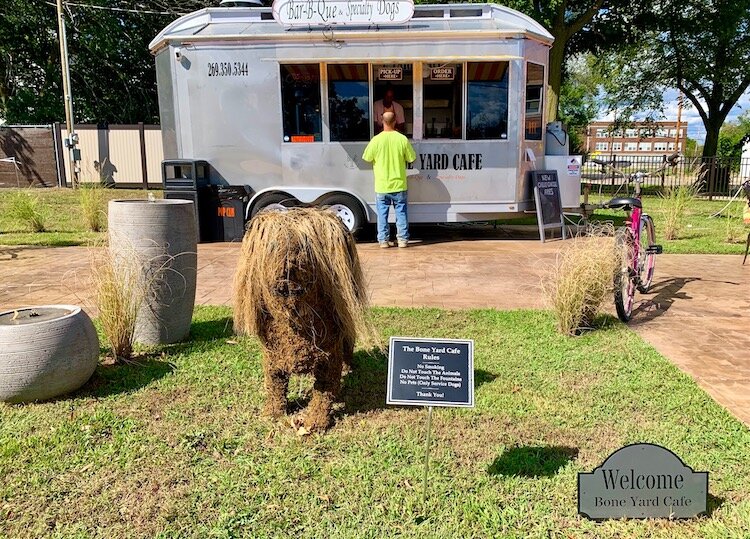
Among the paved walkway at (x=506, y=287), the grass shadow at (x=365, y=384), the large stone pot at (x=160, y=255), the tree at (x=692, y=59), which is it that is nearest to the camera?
the grass shadow at (x=365, y=384)

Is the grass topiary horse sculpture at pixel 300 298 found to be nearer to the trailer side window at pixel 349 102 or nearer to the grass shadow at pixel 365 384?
the grass shadow at pixel 365 384

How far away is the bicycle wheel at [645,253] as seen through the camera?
575 centimetres

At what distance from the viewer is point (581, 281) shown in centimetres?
488

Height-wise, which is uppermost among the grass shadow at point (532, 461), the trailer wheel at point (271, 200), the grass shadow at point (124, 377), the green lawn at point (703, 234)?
the trailer wheel at point (271, 200)

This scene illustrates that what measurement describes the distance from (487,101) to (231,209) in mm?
4391

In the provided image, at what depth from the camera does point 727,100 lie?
23.7 m

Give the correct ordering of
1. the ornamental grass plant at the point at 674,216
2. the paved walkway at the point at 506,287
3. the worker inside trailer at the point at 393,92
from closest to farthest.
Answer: the paved walkway at the point at 506,287 < the worker inside trailer at the point at 393,92 < the ornamental grass plant at the point at 674,216

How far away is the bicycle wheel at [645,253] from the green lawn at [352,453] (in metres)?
1.49

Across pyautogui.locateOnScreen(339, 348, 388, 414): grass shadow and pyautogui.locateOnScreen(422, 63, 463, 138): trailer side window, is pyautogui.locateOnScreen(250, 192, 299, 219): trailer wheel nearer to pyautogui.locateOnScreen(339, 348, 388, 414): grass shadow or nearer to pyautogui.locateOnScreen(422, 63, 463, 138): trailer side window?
pyautogui.locateOnScreen(422, 63, 463, 138): trailer side window

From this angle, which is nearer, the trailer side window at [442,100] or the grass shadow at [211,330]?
the grass shadow at [211,330]

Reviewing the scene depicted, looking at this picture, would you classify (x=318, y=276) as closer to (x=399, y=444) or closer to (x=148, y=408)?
(x=399, y=444)

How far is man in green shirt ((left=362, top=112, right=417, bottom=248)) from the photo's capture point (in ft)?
28.7

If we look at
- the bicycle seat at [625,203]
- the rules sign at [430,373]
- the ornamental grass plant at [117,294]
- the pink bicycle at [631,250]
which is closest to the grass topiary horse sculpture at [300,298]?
the rules sign at [430,373]

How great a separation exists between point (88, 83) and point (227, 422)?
916 inches
